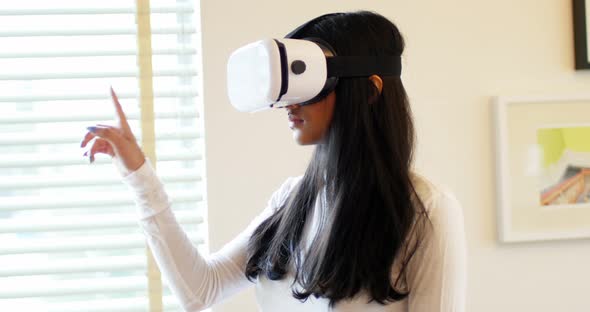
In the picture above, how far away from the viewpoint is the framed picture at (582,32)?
1592mm

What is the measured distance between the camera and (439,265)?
3.55 feet

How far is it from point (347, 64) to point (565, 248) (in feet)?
2.60

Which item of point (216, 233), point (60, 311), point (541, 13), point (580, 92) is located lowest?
point (60, 311)

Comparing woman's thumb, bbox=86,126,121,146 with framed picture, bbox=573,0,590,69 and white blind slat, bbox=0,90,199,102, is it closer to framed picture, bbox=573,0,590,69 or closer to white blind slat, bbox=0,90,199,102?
white blind slat, bbox=0,90,199,102

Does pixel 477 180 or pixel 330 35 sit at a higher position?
pixel 330 35

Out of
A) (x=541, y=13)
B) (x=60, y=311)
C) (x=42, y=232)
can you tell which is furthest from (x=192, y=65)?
(x=541, y=13)

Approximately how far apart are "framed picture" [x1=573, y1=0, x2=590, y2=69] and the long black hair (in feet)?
2.03

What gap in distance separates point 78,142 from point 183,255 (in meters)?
0.48

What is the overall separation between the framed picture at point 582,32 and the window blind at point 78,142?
793mm

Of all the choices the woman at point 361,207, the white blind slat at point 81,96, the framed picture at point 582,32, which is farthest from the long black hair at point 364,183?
the framed picture at point 582,32

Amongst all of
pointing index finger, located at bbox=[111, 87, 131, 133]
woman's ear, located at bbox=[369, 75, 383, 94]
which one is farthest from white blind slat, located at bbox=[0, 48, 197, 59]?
woman's ear, located at bbox=[369, 75, 383, 94]

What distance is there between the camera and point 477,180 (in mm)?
1598

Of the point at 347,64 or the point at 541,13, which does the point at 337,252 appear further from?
the point at 541,13

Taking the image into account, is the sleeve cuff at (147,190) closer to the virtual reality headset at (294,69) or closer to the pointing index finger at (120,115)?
the pointing index finger at (120,115)
